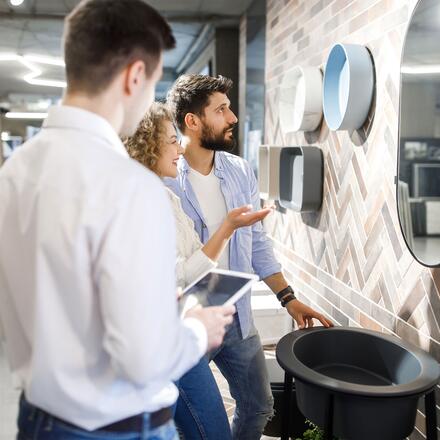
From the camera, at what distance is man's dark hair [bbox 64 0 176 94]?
863 mm

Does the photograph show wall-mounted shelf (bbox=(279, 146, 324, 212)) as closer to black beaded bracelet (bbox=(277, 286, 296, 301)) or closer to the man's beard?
the man's beard

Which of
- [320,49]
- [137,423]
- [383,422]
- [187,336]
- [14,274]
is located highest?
[320,49]

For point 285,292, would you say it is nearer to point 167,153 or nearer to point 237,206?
point 237,206

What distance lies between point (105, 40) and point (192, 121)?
1.35 m

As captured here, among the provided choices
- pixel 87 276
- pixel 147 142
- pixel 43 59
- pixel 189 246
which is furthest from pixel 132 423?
pixel 43 59

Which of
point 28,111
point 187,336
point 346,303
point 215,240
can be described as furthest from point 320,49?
point 28,111

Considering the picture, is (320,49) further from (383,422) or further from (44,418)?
(44,418)

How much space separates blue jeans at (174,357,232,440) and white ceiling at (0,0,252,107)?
374cm

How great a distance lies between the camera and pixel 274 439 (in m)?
2.57

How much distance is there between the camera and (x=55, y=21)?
5031mm

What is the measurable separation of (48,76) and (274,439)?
9011mm

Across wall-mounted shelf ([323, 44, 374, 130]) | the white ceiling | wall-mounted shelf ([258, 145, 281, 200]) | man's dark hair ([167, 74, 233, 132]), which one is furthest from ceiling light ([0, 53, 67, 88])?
wall-mounted shelf ([323, 44, 374, 130])

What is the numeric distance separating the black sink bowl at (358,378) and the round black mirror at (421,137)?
35cm

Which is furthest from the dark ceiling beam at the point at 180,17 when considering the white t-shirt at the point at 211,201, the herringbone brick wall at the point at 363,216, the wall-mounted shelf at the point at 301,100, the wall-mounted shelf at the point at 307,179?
the white t-shirt at the point at 211,201
